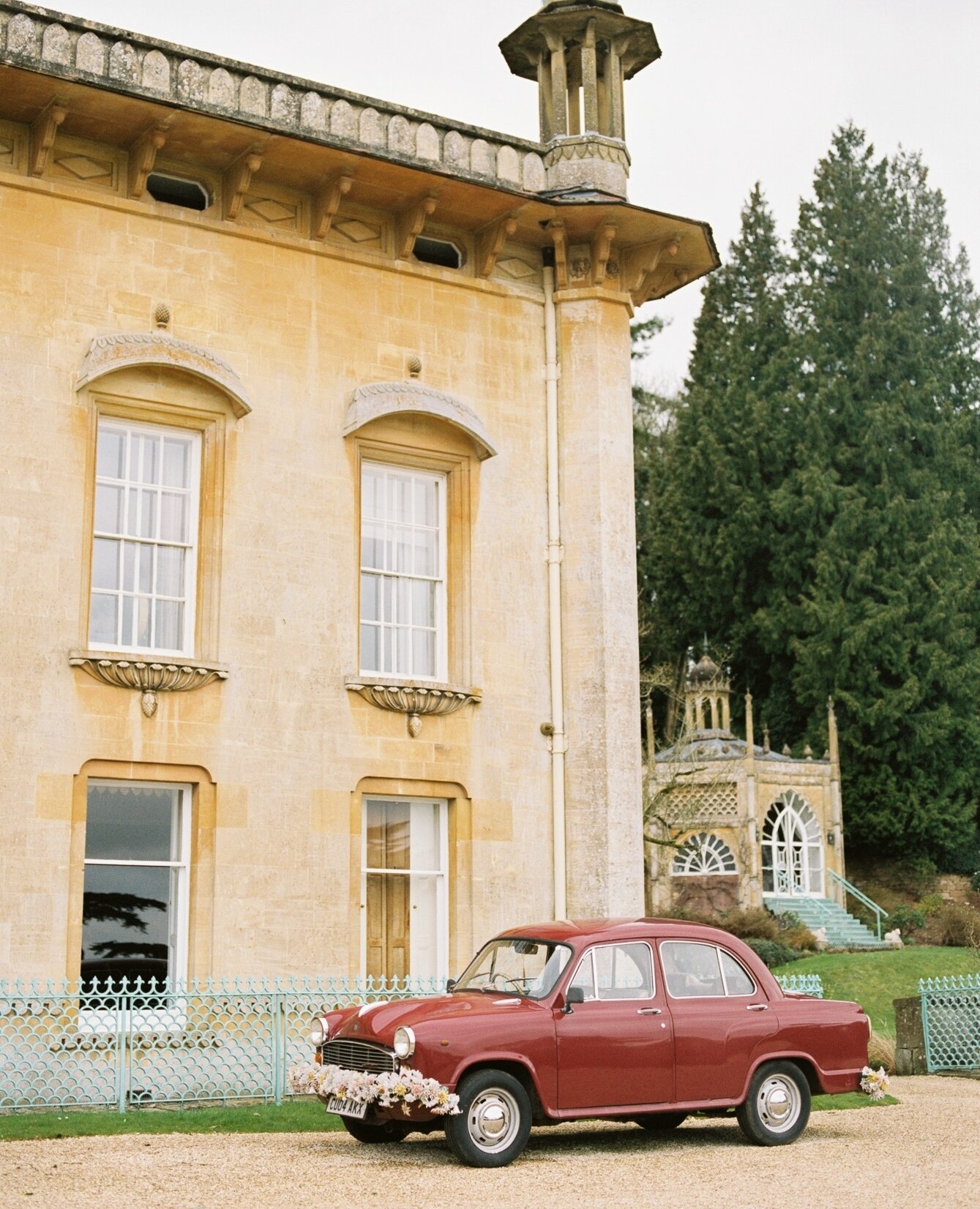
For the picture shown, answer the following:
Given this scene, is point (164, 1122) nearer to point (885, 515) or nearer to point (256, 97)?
point (256, 97)

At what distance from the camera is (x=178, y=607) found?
14953mm

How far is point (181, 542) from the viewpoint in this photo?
15039 mm

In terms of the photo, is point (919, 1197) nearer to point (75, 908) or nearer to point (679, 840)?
point (75, 908)

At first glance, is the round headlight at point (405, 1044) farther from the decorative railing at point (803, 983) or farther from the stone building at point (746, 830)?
the stone building at point (746, 830)

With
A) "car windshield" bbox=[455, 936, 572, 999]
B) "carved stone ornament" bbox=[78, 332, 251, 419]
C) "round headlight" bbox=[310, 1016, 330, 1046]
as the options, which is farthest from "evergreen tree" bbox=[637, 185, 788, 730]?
"round headlight" bbox=[310, 1016, 330, 1046]

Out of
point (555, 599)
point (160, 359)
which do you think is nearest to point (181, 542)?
point (160, 359)

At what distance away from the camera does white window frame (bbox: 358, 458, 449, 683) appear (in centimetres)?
1589

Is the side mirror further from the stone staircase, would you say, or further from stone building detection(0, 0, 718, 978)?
the stone staircase

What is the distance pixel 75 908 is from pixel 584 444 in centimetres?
→ 729

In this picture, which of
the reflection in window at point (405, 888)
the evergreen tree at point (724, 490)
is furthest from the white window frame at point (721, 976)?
the evergreen tree at point (724, 490)

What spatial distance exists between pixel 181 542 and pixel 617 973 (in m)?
6.48

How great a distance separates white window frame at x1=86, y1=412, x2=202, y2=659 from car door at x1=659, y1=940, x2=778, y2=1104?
5846 mm

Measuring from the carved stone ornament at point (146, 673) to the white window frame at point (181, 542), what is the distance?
11.3 inches

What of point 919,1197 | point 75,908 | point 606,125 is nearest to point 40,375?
point 75,908
